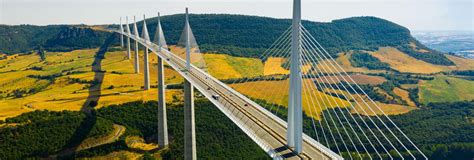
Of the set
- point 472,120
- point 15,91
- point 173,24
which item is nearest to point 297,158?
point 472,120

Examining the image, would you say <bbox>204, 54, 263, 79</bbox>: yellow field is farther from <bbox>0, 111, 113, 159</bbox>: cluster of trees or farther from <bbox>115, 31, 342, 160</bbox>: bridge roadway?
<bbox>115, 31, 342, 160</bbox>: bridge roadway

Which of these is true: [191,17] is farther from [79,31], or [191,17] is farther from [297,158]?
[297,158]

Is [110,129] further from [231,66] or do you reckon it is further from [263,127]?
[231,66]

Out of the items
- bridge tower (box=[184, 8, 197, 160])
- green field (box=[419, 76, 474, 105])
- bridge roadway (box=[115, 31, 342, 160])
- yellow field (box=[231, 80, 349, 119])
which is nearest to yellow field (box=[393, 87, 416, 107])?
green field (box=[419, 76, 474, 105])

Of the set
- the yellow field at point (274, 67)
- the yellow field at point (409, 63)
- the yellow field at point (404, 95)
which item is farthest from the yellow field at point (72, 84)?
the yellow field at point (409, 63)

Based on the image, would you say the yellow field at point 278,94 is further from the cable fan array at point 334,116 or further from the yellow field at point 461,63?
the yellow field at point 461,63

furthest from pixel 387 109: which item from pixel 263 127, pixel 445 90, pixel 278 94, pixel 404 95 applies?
pixel 263 127

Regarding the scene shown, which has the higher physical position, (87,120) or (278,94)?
(87,120)
